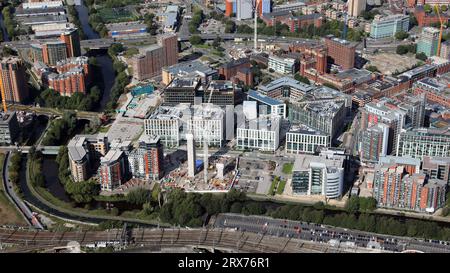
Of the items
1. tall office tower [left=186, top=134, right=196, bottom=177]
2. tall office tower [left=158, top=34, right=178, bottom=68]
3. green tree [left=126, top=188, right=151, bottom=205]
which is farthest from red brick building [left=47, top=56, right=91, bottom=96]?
green tree [left=126, top=188, right=151, bottom=205]

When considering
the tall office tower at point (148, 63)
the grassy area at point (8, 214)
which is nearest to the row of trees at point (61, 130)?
the grassy area at point (8, 214)

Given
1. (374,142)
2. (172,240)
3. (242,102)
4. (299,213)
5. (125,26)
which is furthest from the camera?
(125,26)

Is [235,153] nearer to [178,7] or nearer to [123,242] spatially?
[123,242]

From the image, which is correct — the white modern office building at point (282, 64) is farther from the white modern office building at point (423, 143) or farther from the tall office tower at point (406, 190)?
the tall office tower at point (406, 190)

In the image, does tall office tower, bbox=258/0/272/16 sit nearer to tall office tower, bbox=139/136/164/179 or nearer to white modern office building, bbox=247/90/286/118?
white modern office building, bbox=247/90/286/118

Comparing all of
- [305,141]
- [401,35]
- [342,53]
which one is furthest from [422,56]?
[305,141]

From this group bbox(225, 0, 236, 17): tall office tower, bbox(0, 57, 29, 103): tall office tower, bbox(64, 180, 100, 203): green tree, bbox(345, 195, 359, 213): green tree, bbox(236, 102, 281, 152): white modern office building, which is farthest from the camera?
bbox(225, 0, 236, 17): tall office tower

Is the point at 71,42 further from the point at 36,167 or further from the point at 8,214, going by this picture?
the point at 8,214
